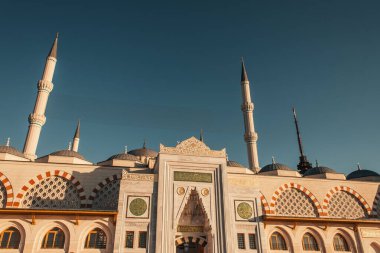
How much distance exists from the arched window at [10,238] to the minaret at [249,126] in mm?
18311

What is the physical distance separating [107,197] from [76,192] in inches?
74.1

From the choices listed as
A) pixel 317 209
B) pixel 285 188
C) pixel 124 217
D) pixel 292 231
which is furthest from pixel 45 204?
pixel 317 209

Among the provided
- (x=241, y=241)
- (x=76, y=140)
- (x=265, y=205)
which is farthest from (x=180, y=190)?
(x=76, y=140)

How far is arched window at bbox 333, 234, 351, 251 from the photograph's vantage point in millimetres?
15812

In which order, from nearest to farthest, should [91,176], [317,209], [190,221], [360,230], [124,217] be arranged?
[124,217], [190,221], [360,230], [91,176], [317,209]

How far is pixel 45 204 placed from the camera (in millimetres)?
16266

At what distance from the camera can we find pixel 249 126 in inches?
1096

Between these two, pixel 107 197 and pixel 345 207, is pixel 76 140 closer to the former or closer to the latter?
pixel 107 197

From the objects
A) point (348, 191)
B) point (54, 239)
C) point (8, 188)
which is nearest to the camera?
point (54, 239)

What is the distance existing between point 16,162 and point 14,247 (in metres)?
5.78

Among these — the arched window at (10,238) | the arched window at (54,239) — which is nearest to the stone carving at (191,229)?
the arched window at (54,239)

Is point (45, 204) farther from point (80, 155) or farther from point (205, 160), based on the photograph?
point (205, 160)

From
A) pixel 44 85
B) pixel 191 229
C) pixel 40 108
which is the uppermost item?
pixel 44 85

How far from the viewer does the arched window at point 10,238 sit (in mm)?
12875
